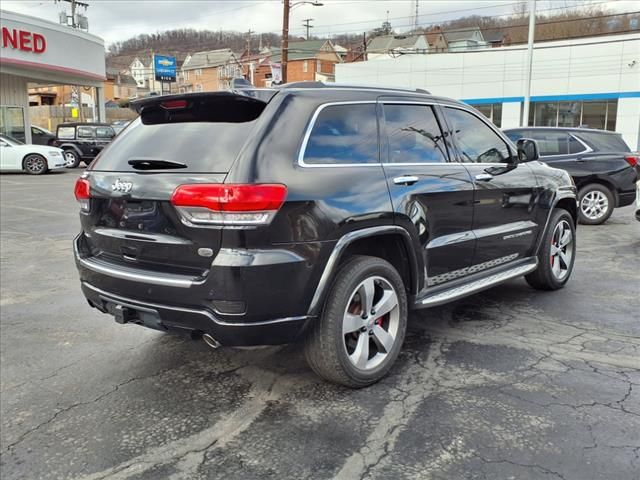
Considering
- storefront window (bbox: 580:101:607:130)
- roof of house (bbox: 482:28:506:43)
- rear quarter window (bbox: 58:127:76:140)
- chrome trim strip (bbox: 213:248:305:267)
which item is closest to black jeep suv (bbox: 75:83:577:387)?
chrome trim strip (bbox: 213:248:305:267)

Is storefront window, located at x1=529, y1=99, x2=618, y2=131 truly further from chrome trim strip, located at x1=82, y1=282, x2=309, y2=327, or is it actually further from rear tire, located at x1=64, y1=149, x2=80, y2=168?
chrome trim strip, located at x1=82, y1=282, x2=309, y2=327

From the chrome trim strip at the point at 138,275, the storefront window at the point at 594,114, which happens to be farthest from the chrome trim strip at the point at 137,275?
the storefront window at the point at 594,114

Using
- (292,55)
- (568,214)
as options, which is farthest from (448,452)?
(292,55)

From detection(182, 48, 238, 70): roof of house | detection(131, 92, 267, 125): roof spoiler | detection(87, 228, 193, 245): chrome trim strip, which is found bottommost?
detection(87, 228, 193, 245): chrome trim strip

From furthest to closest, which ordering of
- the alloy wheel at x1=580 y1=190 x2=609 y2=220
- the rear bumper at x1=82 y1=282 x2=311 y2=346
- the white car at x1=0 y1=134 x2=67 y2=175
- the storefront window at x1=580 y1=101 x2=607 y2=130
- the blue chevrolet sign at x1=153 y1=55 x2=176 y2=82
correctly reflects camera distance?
1. the blue chevrolet sign at x1=153 y1=55 x2=176 y2=82
2. the storefront window at x1=580 y1=101 x2=607 y2=130
3. the white car at x1=0 y1=134 x2=67 y2=175
4. the alloy wheel at x1=580 y1=190 x2=609 y2=220
5. the rear bumper at x1=82 y1=282 x2=311 y2=346

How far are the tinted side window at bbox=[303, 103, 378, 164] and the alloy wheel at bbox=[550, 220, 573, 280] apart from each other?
106 inches

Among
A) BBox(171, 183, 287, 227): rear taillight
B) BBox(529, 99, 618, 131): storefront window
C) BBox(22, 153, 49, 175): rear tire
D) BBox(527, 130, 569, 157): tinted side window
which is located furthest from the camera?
BBox(529, 99, 618, 131): storefront window

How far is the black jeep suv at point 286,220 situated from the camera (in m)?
3.04

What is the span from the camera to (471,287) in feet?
14.5

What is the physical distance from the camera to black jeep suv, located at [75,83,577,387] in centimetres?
304

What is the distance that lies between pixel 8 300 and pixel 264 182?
3.89m

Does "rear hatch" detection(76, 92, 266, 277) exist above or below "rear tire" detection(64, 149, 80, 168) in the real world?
above

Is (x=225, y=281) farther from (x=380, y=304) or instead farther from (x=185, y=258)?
(x=380, y=304)

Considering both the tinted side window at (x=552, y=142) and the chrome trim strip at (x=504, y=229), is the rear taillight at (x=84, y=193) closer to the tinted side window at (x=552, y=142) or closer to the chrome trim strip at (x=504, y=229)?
the chrome trim strip at (x=504, y=229)
